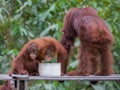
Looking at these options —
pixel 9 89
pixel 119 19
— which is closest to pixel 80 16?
pixel 9 89

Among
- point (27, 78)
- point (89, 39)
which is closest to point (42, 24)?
point (89, 39)

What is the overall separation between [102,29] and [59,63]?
1.15 ft

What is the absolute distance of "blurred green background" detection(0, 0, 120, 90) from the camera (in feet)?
12.6

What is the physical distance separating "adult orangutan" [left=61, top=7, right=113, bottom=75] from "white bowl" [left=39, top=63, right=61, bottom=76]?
0.18m

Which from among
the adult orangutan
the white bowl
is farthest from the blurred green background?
the white bowl

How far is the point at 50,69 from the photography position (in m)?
2.90

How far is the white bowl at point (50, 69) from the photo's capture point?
2.89m

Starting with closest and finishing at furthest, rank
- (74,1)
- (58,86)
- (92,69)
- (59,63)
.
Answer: (59,63) → (92,69) → (58,86) → (74,1)

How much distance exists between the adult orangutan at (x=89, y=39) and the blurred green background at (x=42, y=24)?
1.82 feet

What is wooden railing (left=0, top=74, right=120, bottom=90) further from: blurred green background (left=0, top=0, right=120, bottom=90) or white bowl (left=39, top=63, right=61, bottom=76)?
blurred green background (left=0, top=0, right=120, bottom=90)

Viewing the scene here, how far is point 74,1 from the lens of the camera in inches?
162

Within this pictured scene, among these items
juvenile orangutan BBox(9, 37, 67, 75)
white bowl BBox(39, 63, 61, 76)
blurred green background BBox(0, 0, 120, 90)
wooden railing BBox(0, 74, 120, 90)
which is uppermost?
blurred green background BBox(0, 0, 120, 90)

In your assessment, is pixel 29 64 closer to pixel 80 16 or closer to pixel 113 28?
pixel 80 16

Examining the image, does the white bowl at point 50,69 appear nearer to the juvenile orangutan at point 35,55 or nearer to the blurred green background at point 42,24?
the juvenile orangutan at point 35,55
